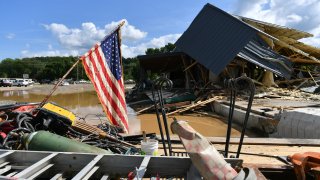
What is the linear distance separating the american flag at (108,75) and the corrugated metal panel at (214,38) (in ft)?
37.2

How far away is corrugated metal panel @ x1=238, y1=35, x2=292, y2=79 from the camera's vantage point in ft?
66.4

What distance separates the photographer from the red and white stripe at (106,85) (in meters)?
6.78

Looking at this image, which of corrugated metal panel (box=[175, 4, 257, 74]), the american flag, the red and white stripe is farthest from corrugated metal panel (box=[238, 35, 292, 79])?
the red and white stripe

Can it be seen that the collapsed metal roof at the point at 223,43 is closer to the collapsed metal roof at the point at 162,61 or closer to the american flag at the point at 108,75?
the collapsed metal roof at the point at 162,61

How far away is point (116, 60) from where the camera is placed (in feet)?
24.6

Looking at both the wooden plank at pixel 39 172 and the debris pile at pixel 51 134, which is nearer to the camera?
the wooden plank at pixel 39 172

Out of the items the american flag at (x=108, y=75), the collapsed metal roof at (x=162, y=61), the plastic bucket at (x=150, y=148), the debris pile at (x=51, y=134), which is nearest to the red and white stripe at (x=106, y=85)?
the american flag at (x=108, y=75)

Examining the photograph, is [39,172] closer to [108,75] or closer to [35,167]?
[35,167]

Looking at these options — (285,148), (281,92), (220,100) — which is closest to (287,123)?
(285,148)

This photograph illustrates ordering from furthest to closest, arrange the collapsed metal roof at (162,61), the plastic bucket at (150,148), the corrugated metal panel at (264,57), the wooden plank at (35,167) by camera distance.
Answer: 1. the collapsed metal roof at (162,61)
2. the corrugated metal panel at (264,57)
3. the plastic bucket at (150,148)
4. the wooden plank at (35,167)

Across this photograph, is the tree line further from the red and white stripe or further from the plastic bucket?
the plastic bucket

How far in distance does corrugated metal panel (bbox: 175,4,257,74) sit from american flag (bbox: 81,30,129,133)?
37.2ft

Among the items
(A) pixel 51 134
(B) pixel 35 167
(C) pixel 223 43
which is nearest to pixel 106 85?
(A) pixel 51 134

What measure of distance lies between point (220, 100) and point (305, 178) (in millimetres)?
15324
